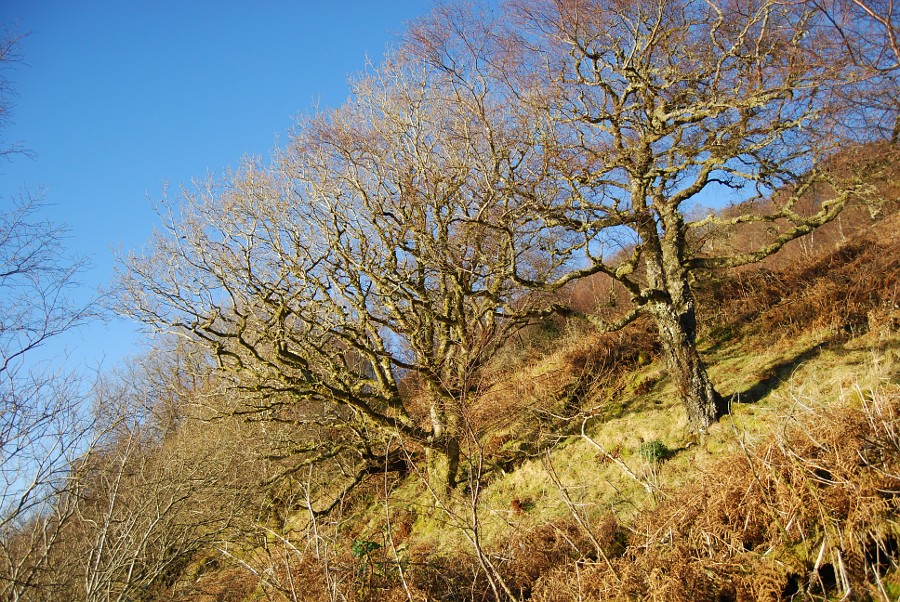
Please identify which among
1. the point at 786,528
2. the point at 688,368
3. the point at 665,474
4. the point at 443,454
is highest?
the point at 688,368

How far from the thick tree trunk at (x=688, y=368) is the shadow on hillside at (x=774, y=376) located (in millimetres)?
345

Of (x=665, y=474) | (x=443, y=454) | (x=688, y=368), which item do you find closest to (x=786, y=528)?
(x=665, y=474)

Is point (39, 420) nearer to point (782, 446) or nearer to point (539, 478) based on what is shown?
point (539, 478)

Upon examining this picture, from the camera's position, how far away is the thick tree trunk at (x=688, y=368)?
24.5 ft

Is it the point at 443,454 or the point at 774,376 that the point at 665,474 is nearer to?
the point at 774,376

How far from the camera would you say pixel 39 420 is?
6.16 meters

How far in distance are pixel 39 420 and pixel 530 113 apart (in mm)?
8265

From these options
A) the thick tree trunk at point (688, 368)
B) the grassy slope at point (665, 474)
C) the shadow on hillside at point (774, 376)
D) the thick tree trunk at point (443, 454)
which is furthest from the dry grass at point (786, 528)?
the thick tree trunk at point (443, 454)

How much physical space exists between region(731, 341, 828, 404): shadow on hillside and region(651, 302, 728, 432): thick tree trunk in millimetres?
345

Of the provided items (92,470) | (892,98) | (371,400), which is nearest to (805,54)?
(892,98)

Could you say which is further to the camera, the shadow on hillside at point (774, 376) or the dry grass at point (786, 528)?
the shadow on hillside at point (774, 376)

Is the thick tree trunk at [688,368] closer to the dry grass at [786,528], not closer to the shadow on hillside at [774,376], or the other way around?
the shadow on hillside at [774,376]

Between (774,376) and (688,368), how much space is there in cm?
160

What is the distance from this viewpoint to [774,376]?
7.94 m
